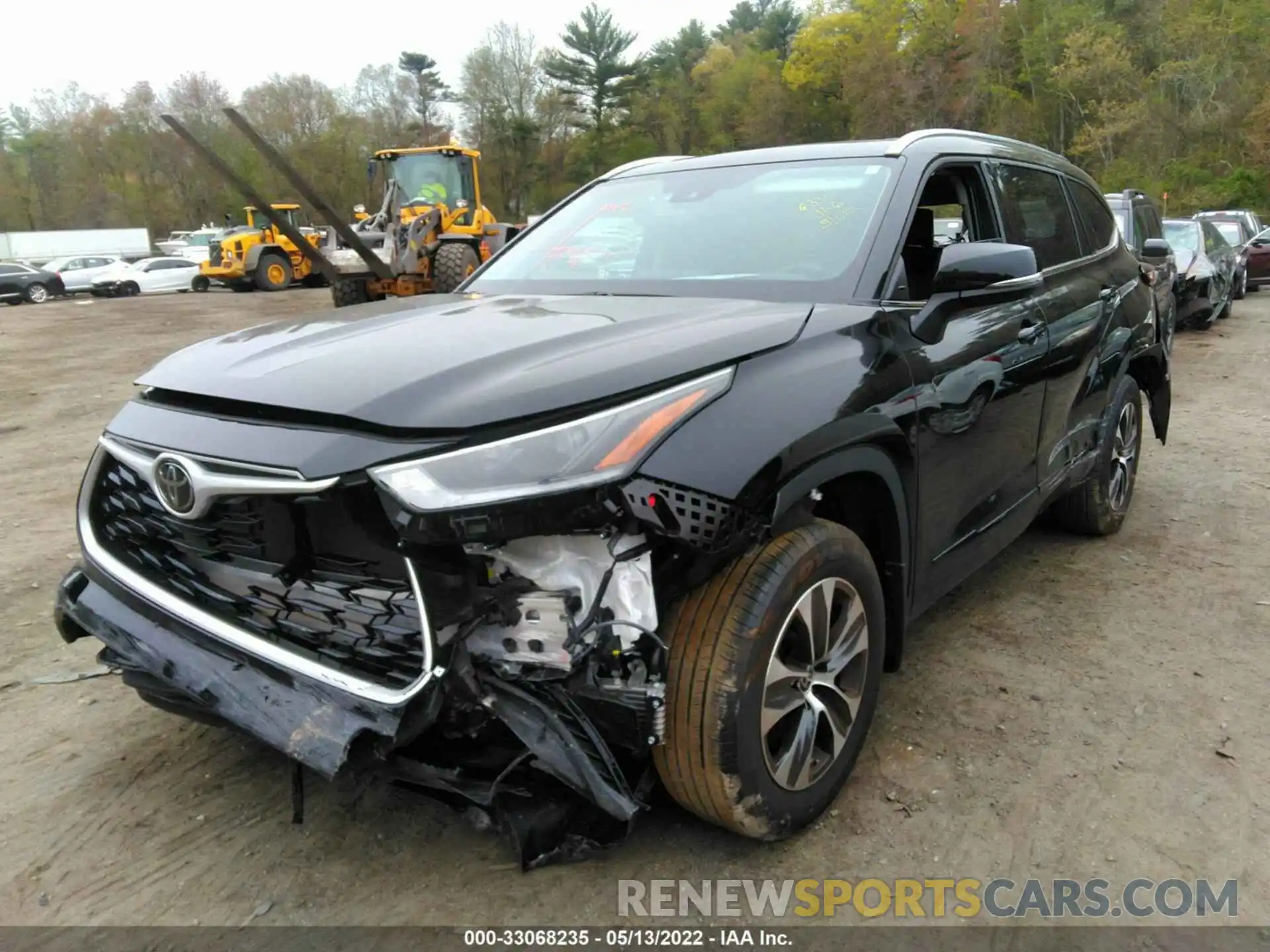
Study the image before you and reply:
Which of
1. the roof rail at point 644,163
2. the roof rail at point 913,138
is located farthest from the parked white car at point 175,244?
the roof rail at point 913,138

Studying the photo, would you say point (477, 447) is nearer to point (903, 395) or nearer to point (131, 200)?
point (903, 395)

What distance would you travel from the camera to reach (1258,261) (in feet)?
62.7

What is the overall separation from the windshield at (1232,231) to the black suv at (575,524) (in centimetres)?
1756

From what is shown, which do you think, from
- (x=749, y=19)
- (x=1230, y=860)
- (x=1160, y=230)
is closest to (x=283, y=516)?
(x=1230, y=860)

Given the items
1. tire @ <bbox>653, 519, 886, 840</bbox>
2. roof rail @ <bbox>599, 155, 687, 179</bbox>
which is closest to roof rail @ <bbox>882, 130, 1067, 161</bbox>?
roof rail @ <bbox>599, 155, 687, 179</bbox>

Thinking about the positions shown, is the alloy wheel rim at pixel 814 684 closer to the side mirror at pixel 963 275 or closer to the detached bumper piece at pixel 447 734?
the detached bumper piece at pixel 447 734

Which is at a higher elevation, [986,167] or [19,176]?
[19,176]

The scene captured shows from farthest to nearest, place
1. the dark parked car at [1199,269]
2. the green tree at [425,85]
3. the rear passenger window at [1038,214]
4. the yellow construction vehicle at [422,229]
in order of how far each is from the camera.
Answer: the green tree at [425,85], the yellow construction vehicle at [422,229], the dark parked car at [1199,269], the rear passenger window at [1038,214]

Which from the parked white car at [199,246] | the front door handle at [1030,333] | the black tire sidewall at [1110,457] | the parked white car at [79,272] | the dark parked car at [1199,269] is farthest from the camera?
the parked white car at [199,246]

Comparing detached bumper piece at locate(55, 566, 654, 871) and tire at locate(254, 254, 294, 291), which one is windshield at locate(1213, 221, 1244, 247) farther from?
tire at locate(254, 254, 294, 291)

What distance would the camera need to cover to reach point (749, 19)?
3369 inches

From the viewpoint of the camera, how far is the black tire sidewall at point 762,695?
2.15 m

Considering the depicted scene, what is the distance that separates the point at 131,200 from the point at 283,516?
65413mm

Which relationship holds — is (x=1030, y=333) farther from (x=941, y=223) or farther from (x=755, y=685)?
(x=755, y=685)
